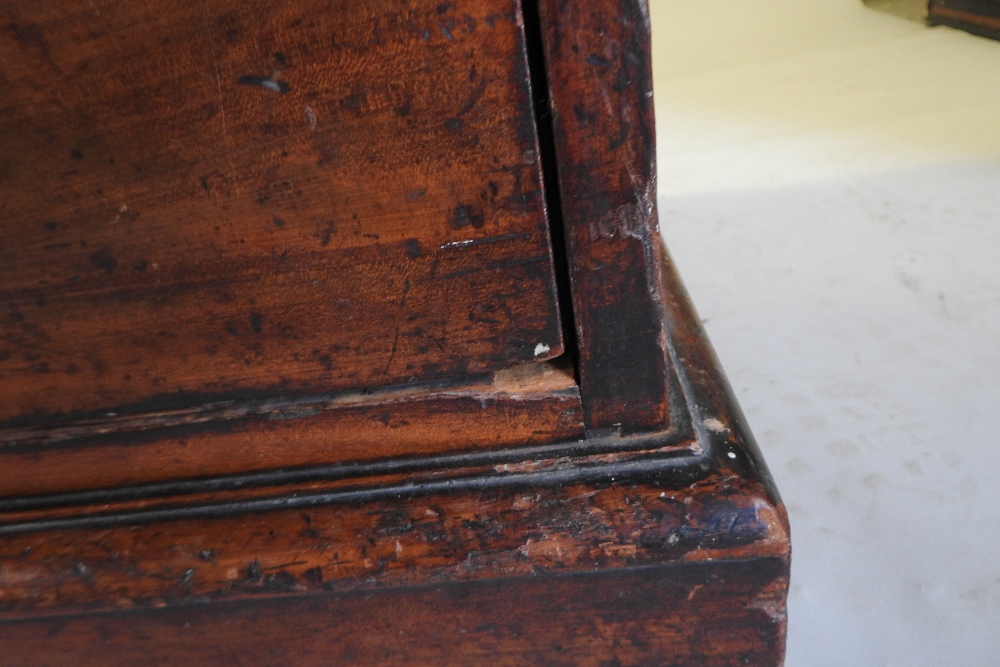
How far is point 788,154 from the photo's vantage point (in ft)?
4.70

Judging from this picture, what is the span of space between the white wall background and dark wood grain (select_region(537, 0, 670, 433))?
0.98 ft

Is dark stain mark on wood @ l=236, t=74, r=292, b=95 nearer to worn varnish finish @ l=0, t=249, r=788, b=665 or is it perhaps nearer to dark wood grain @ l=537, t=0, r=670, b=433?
dark wood grain @ l=537, t=0, r=670, b=433

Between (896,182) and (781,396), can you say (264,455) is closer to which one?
(781,396)

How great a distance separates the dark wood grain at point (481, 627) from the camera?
1.51 feet

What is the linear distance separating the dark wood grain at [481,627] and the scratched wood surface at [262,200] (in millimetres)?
139

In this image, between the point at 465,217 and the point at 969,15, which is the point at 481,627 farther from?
the point at 969,15

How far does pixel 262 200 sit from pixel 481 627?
290 millimetres

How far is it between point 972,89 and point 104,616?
1.77 metres

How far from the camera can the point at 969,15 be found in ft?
6.47

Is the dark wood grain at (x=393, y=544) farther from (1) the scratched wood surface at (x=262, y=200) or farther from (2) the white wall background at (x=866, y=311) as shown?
(2) the white wall background at (x=866, y=311)

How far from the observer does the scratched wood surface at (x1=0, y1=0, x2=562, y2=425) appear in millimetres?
349

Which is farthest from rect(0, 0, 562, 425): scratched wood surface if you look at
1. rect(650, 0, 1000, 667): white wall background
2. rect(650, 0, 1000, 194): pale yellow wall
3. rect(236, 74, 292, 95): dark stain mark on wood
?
rect(650, 0, 1000, 194): pale yellow wall

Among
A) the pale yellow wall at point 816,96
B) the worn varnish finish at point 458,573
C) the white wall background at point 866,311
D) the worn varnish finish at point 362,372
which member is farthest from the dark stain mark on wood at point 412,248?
the pale yellow wall at point 816,96

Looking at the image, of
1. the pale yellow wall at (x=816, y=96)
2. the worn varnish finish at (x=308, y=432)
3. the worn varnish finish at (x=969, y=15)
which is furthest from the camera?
the worn varnish finish at (x=969, y=15)
